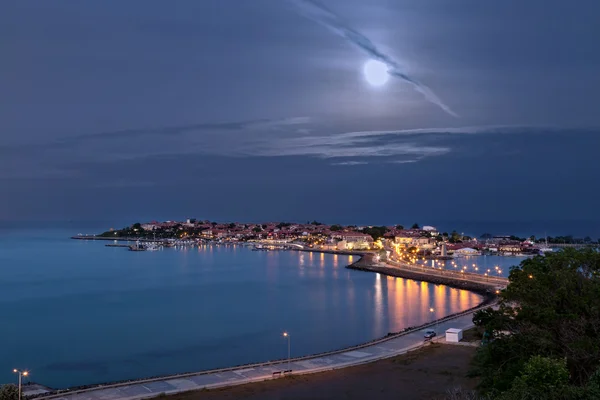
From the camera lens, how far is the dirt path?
9773mm

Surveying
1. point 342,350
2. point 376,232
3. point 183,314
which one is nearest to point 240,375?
point 342,350

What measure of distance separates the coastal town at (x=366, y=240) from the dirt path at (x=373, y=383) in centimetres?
3635

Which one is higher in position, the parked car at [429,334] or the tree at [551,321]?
the tree at [551,321]

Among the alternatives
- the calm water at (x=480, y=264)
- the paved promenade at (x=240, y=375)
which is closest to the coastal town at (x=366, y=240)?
the calm water at (x=480, y=264)

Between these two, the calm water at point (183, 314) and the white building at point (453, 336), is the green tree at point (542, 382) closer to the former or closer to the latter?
the white building at point (453, 336)

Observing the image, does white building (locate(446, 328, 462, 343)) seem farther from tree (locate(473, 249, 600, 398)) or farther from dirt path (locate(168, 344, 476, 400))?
tree (locate(473, 249, 600, 398))

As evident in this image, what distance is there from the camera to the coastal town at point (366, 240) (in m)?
55.4

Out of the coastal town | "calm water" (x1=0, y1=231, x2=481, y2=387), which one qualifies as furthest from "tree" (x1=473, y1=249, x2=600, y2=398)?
the coastal town

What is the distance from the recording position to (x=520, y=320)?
750 cm

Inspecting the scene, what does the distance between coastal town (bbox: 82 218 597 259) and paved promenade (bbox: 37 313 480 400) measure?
35.0m

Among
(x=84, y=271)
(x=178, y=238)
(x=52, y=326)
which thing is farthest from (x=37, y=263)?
(x=178, y=238)

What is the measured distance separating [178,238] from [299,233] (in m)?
19.2

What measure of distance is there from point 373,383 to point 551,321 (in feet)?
14.5

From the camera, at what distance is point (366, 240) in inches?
2403
